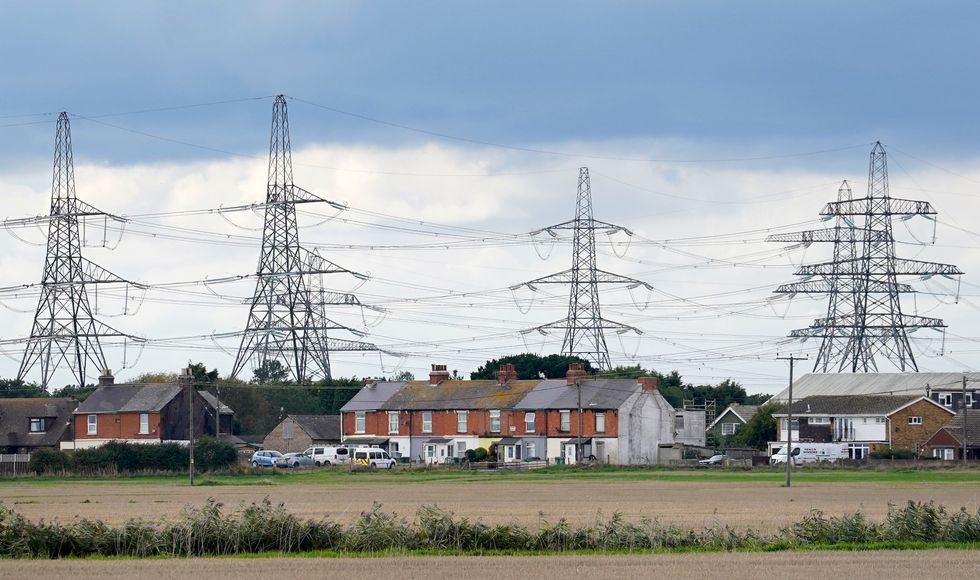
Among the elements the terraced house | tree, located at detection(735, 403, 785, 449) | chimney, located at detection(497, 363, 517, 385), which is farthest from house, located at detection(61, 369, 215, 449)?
tree, located at detection(735, 403, 785, 449)

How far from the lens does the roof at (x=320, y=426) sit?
4828 inches

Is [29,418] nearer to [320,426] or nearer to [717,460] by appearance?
[320,426]

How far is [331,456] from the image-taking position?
111438 mm

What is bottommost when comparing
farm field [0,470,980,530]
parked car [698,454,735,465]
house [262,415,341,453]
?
parked car [698,454,735,465]

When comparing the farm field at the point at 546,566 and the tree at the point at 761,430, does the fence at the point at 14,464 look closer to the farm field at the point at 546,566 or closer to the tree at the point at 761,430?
the tree at the point at 761,430

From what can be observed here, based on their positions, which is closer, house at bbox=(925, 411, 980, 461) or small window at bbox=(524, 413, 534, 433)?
house at bbox=(925, 411, 980, 461)

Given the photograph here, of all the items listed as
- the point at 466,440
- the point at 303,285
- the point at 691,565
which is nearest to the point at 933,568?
the point at 691,565

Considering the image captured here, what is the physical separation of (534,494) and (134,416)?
59093 millimetres

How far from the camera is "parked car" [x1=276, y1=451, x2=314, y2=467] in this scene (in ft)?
352

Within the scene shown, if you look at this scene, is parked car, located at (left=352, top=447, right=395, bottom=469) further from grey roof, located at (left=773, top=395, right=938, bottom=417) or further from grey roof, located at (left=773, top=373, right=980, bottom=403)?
grey roof, located at (left=773, top=373, right=980, bottom=403)

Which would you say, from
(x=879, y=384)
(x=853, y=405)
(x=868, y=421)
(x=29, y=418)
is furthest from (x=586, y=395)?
(x=29, y=418)

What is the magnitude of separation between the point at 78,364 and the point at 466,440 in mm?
32678

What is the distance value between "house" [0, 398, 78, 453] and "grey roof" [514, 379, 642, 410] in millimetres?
35705

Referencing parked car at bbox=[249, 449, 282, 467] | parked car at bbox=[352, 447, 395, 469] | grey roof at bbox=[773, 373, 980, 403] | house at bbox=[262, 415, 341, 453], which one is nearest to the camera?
parked car at bbox=[249, 449, 282, 467]
